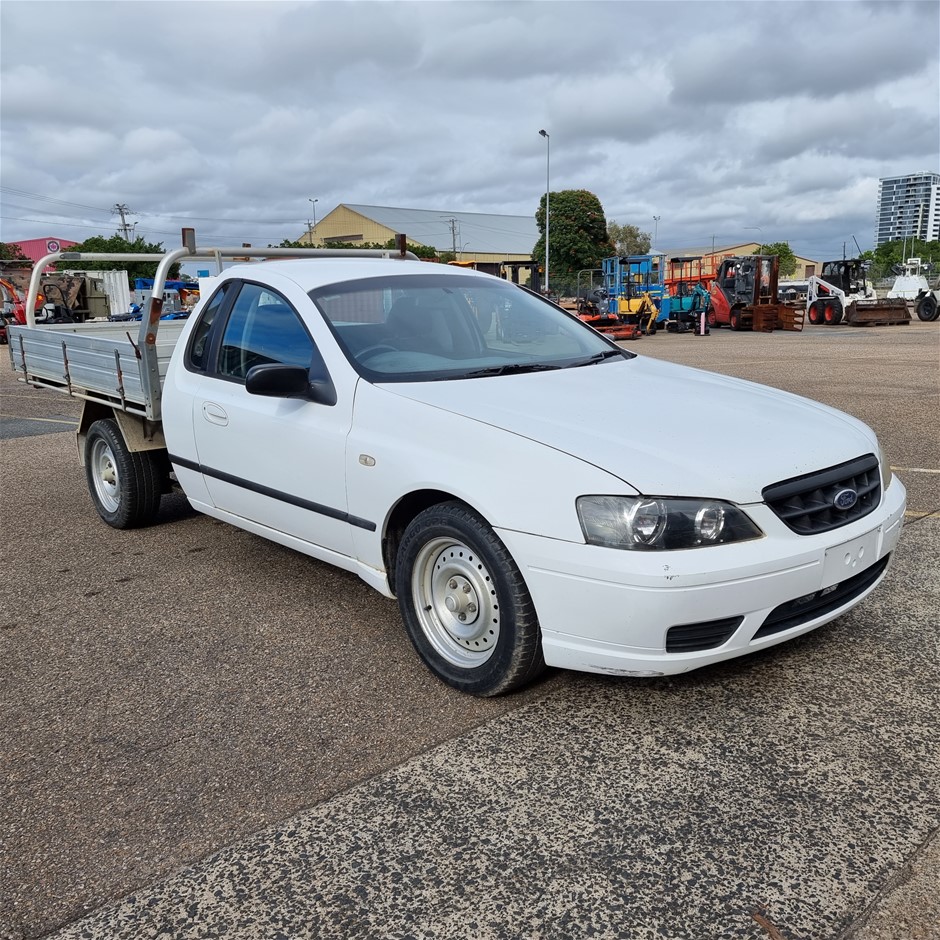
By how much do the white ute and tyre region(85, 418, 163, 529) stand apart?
0.69 meters

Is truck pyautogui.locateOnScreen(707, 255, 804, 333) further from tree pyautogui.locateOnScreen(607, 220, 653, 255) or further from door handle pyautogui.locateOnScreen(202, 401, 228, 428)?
tree pyautogui.locateOnScreen(607, 220, 653, 255)

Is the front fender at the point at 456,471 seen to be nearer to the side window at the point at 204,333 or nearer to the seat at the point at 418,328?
the seat at the point at 418,328

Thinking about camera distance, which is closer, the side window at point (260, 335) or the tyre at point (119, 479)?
the side window at point (260, 335)

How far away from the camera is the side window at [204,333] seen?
177 inches

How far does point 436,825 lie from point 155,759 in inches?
40.4

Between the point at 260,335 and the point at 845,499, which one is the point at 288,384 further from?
the point at 845,499

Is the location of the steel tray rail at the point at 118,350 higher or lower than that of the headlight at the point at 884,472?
higher

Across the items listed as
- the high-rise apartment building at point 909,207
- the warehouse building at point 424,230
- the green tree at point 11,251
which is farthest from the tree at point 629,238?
the high-rise apartment building at point 909,207

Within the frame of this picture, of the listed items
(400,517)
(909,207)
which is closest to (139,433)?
(400,517)

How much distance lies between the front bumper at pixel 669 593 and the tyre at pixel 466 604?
0.25ft

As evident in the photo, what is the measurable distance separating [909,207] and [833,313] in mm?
160149

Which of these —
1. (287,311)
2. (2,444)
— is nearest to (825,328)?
(2,444)

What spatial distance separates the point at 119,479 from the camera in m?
5.39

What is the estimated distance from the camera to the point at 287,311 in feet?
13.3
